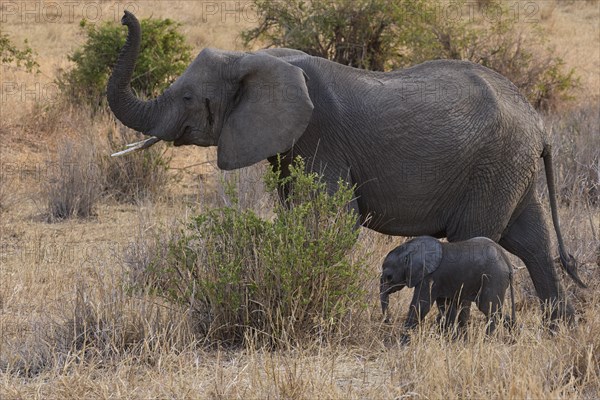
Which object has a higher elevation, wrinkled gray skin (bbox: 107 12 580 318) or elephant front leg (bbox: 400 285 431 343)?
wrinkled gray skin (bbox: 107 12 580 318)

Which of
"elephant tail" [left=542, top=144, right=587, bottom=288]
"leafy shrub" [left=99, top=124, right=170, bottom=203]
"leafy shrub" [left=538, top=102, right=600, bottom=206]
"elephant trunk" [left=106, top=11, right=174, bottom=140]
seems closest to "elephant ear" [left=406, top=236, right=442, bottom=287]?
"elephant tail" [left=542, top=144, right=587, bottom=288]

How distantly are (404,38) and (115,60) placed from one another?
3552 millimetres

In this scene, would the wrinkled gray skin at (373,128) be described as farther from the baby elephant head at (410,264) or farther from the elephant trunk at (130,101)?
the baby elephant head at (410,264)

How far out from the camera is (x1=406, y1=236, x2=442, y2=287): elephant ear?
5648mm

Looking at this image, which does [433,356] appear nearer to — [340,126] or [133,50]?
[340,126]

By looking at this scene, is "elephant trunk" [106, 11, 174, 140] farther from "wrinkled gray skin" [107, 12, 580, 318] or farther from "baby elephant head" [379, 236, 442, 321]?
"baby elephant head" [379, 236, 442, 321]

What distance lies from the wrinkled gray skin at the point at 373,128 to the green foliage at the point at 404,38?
7237 millimetres

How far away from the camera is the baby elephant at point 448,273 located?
5660 millimetres

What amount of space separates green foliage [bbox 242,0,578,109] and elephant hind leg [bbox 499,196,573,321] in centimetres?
698

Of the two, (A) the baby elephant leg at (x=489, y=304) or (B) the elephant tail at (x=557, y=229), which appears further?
(B) the elephant tail at (x=557, y=229)

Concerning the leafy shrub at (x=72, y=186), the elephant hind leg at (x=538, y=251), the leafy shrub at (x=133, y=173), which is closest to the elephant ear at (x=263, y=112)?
the elephant hind leg at (x=538, y=251)

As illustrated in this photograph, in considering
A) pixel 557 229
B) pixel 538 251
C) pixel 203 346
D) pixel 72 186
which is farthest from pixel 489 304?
pixel 72 186

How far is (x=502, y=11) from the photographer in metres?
13.7

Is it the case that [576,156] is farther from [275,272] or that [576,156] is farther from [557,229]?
[275,272]
